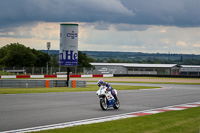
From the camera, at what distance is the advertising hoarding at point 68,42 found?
38.8 m

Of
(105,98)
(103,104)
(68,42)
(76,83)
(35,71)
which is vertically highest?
(68,42)

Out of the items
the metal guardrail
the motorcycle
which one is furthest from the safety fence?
the motorcycle

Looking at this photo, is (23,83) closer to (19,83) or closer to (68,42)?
(19,83)

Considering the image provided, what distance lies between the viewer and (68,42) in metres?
38.9

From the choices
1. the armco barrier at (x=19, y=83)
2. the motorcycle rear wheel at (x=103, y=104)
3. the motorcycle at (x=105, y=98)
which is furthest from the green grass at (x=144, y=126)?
the armco barrier at (x=19, y=83)

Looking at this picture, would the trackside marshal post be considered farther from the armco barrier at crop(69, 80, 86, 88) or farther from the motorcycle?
the motorcycle

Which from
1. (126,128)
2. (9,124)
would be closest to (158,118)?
(126,128)

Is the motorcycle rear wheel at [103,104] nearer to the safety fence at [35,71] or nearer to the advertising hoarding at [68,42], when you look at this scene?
the advertising hoarding at [68,42]

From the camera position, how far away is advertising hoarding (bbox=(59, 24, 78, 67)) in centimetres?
3881

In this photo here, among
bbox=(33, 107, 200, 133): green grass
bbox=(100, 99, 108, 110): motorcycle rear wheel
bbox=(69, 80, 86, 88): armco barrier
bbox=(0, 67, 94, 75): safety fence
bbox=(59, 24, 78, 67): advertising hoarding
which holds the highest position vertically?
bbox=(59, 24, 78, 67): advertising hoarding

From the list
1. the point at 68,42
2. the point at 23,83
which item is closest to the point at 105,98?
the point at 23,83

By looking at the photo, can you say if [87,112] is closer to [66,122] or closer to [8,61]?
[66,122]

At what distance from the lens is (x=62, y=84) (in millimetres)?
39469

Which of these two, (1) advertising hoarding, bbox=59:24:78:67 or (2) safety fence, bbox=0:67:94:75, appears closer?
(1) advertising hoarding, bbox=59:24:78:67
